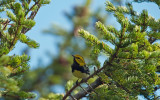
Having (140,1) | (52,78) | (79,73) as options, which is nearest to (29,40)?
(79,73)

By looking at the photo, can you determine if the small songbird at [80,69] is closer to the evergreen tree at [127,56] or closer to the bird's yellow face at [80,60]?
the bird's yellow face at [80,60]

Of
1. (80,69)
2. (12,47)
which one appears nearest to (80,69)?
(80,69)

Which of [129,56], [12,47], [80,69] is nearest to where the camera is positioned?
[129,56]

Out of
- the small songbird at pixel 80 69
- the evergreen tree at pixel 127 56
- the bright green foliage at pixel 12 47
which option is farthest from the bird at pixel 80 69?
the bright green foliage at pixel 12 47

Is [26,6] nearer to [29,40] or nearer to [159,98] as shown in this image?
[29,40]

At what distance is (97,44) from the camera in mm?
2053

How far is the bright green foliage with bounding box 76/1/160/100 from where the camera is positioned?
73.2 inches

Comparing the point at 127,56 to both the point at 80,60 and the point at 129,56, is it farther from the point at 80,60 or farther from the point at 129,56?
the point at 80,60

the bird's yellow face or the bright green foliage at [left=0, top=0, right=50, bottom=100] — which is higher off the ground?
the bird's yellow face

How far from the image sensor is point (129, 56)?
1.93m

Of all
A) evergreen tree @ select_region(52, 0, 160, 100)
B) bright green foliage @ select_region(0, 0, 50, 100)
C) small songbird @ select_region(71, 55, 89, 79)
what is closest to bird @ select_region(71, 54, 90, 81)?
small songbird @ select_region(71, 55, 89, 79)

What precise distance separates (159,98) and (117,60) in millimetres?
879

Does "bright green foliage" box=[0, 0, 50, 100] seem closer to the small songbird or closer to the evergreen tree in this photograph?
the evergreen tree

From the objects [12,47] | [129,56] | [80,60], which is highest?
[80,60]
